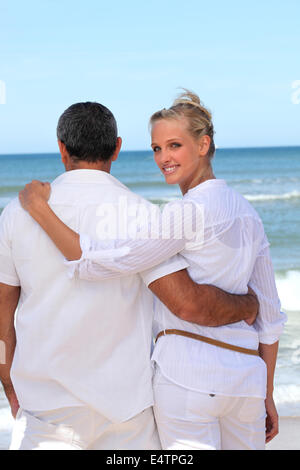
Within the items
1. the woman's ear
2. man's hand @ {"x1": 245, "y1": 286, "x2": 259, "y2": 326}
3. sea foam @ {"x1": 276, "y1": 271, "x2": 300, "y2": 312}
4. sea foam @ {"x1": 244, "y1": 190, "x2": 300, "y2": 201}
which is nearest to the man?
man's hand @ {"x1": 245, "y1": 286, "x2": 259, "y2": 326}

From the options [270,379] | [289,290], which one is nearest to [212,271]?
[270,379]

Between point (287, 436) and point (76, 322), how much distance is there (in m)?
2.53

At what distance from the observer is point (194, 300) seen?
202 centimetres

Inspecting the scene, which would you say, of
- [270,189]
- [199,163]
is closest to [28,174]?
[270,189]

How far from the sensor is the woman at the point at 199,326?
201cm

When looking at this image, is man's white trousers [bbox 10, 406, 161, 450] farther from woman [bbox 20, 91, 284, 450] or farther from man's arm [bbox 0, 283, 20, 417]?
man's arm [bbox 0, 283, 20, 417]

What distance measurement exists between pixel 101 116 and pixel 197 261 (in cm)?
57

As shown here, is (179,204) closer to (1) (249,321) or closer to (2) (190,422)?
(1) (249,321)

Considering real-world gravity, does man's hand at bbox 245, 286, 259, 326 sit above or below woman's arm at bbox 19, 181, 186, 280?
below

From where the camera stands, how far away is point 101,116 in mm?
2131

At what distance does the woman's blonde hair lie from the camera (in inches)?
88.0

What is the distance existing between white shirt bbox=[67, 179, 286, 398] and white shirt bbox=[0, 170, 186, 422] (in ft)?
0.26

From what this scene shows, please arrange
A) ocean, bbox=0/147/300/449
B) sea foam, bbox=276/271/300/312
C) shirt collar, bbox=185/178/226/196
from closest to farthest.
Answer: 1. shirt collar, bbox=185/178/226/196
2. ocean, bbox=0/147/300/449
3. sea foam, bbox=276/271/300/312

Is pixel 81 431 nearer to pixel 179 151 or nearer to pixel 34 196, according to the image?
pixel 34 196
